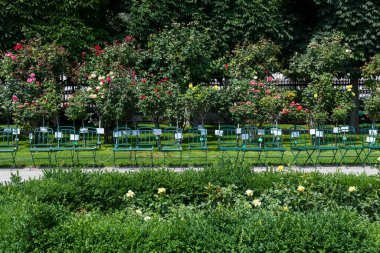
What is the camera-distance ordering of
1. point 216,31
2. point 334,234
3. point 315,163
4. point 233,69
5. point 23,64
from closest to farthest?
point 334,234 < point 315,163 < point 23,64 < point 233,69 < point 216,31

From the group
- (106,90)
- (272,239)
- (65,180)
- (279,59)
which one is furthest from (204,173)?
(279,59)

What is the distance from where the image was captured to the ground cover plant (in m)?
4.34

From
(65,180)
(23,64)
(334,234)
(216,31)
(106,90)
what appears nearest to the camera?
(334,234)

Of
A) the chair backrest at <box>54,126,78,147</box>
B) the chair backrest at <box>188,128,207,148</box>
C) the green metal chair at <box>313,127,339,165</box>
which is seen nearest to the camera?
the green metal chair at <box>313,127,339,165</box>

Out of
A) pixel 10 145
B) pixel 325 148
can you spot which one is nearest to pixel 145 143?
pixel 10 145

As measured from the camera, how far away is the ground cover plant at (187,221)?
4336 mm

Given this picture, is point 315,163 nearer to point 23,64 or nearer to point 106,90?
point 106,90

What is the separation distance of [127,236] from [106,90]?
11.9 meters

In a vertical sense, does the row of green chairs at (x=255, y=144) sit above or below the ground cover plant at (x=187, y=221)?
above

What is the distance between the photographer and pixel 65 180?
6.47 metres

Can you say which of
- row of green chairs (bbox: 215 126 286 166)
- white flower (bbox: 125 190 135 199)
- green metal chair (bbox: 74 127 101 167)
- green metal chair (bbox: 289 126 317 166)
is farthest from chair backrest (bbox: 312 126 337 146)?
white flower (bbox: 125 190 135 199)

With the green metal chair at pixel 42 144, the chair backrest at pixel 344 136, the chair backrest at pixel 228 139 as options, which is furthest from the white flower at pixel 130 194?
the chair backrest at pixel 344 136

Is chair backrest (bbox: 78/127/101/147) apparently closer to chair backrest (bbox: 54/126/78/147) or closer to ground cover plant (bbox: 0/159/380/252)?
chair backrest (bbox: 54/126/78/147)

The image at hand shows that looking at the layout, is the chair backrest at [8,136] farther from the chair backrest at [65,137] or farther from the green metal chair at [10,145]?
the chair backrest at [65,137]
